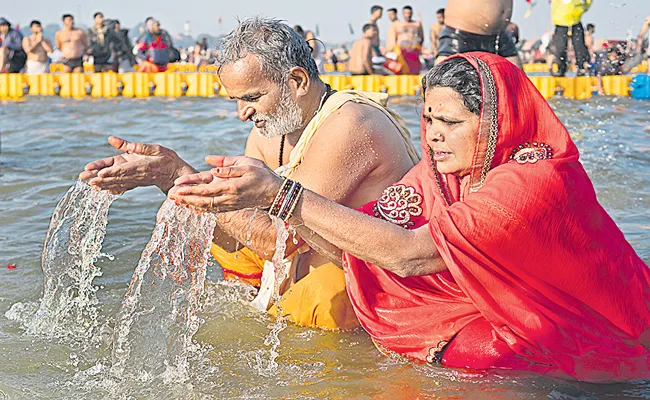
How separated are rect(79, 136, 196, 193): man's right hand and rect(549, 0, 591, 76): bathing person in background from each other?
10682 millimetres

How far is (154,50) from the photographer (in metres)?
20.6

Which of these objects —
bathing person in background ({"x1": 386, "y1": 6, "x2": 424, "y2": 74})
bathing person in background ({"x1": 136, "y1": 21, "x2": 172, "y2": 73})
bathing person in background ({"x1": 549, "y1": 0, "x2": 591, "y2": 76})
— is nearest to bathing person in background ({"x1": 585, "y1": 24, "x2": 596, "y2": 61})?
bathing person in background ({"x1": 386, "y1": 6, "x2": 424, "y2": 74})

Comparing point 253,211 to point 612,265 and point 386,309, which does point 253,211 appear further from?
point 612,265

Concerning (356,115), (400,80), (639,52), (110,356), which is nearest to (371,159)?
(356,115)

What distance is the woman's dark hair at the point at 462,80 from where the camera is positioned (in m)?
2.74

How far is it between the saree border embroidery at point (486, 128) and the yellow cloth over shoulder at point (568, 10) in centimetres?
1084

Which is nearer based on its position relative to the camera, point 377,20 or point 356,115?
point 356,115

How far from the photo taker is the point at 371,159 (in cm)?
352

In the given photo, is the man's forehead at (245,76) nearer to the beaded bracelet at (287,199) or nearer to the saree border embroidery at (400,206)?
the saree border embroidery at (400,206)

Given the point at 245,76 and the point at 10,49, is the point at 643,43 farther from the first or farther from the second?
the point at 245,76

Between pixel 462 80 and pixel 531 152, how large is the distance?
338 millimetres

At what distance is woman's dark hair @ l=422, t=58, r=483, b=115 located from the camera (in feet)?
8.99

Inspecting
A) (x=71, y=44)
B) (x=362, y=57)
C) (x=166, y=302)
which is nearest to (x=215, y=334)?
(x=166, y=302)

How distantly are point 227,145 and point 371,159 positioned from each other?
674 cm
